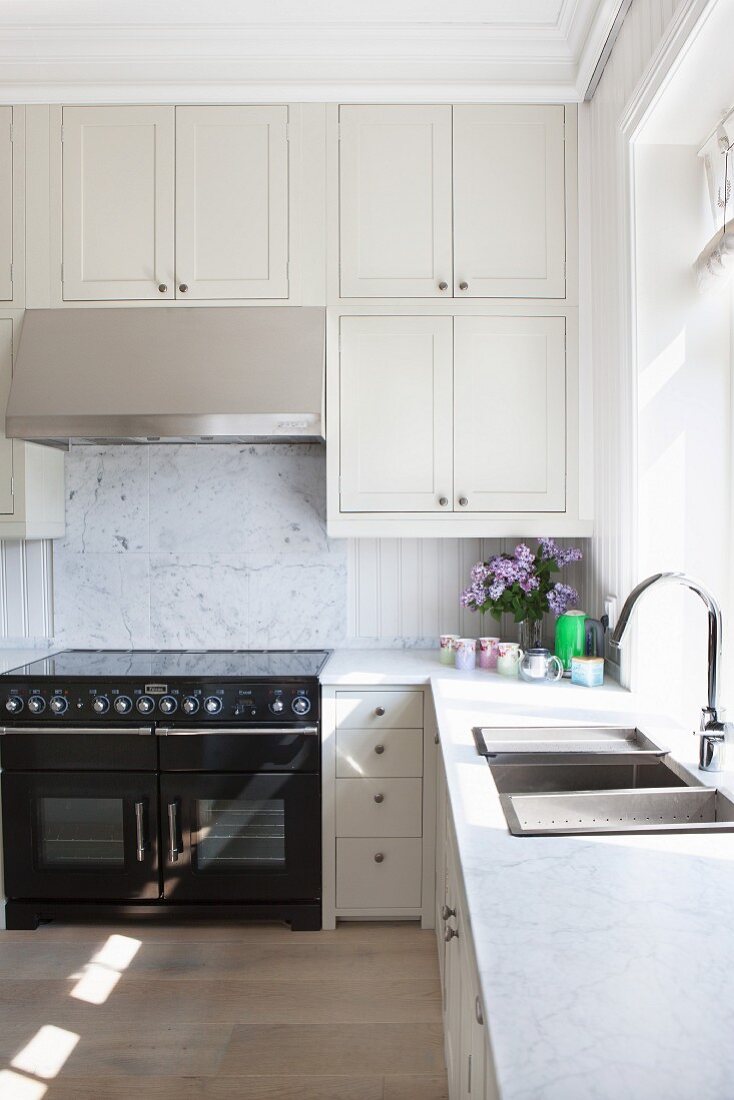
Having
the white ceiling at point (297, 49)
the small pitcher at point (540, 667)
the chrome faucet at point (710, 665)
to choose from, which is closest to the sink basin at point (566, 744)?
the chrome faucet at point (710, 665)

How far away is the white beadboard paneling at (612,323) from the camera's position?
2.14 meters

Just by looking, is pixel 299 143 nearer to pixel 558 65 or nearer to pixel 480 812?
pixel 558 65

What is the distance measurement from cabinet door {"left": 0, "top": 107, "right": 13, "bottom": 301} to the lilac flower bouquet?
1873mm

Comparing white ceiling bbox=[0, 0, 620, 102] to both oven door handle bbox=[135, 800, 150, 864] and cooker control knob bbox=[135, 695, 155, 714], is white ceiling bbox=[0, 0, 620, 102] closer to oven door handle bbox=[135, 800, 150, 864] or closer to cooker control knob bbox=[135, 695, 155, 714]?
cooker control knob bbox=[135, 695, 155, 714]

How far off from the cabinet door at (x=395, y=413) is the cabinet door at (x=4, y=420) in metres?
1.13

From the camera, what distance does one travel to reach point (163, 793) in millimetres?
2424

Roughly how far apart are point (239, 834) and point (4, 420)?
61.6 inches

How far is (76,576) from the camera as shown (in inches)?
116

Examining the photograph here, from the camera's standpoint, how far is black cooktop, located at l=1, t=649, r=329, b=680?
7.98ft

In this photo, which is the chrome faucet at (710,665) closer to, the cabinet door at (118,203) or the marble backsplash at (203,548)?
the marble backsplash at (203,548)

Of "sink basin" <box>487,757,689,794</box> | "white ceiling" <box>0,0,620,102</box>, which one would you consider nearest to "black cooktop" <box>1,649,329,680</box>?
"sink basin" <box>487,757,689,794</box>

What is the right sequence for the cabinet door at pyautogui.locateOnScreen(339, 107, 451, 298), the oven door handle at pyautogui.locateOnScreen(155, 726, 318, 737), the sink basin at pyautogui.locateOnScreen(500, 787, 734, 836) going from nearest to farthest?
the sink basin at pyautogui.locateOnScreen(500, 787, 734, 836) < the oven door handle at pyautogui.locateOnScreen(155, 726, 318, 737) < the cabinet door at pyautogui.locateOnScreen(339, 107, 451, 298)

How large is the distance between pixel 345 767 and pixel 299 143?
6.72 ft

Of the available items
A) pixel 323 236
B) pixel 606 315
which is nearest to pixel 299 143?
pixel 323 236
